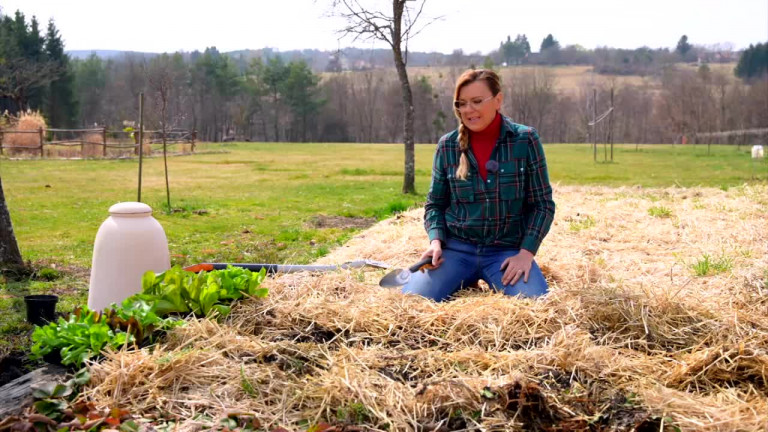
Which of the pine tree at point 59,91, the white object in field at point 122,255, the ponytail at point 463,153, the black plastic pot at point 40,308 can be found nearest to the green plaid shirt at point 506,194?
the ponytail at point 463,153

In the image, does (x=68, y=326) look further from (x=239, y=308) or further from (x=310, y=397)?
(x=310, y=397)

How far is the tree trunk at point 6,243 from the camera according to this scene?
18.1ft

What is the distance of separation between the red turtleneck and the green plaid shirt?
0.04 m

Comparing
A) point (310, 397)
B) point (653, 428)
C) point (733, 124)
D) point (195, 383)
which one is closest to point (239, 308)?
point (195, 383)

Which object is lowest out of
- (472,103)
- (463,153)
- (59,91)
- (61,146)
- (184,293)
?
(184,293)

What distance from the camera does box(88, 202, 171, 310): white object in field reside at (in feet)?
12.5

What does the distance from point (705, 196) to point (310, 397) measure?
934cm

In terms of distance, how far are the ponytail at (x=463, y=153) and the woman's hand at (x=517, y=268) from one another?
1.94 ft

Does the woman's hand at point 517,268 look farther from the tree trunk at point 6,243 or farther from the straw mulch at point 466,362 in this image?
the tree trunk at point 6,243

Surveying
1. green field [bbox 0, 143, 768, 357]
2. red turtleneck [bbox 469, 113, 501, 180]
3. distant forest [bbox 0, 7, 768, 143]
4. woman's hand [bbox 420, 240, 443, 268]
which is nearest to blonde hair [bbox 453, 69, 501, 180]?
red turtleneck [bbox 469, 113, 501, 180]

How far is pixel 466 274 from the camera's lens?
391cm

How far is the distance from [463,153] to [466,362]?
1.64m

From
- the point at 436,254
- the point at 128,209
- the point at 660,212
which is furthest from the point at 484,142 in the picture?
the point at 660,212

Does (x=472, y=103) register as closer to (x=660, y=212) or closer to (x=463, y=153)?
(x=463, y=153)
